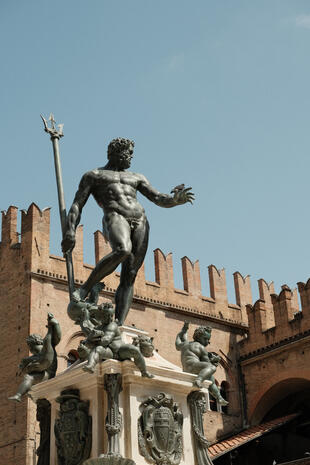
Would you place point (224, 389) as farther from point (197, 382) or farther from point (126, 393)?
point (126, 393)

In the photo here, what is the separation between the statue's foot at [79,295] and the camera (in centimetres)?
663

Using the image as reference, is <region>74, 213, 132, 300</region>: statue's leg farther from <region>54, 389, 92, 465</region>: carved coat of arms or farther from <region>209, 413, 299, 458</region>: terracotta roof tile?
<region>209, 413, 299, 458</region>: terracotta roof tile

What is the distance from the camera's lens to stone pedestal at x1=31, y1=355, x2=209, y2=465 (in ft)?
19.6

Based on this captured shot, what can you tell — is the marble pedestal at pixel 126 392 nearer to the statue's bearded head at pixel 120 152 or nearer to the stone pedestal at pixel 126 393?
the stone pedestal at pixel 126 393

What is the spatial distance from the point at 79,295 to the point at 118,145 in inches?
60.3

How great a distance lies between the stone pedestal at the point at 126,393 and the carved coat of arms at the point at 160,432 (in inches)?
1.9

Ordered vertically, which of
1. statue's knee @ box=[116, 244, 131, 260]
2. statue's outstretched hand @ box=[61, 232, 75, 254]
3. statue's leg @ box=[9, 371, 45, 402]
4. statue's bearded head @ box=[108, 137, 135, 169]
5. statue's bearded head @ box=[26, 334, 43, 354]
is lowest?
statue's leg @ box=[9, 371, 45, 402]

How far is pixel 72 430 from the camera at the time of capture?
6.12m

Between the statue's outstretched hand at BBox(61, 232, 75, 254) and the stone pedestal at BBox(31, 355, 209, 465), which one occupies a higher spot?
the statue's outstretched hand at BBox(61, 232, 75, 254)

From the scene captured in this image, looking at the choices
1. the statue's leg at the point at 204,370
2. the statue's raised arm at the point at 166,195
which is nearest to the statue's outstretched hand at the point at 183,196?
the statue's raised arm at the point at 166,195

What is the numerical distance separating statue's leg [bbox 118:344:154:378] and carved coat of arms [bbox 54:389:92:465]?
469 mm

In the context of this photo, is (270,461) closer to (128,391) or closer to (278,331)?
(278,331)

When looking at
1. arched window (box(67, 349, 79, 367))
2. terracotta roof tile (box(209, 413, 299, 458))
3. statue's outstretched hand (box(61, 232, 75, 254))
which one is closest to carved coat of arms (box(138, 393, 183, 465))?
statue's outstretched hand (box(61, 232, 75, 254))

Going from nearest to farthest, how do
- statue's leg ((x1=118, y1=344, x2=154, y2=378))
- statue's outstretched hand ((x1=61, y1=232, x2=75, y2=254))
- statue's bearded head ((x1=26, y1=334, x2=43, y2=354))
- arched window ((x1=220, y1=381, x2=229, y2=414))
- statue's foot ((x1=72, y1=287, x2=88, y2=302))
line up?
statue's leg ((x1=118, y1=344, x2=154, y2=378))
statue's foot ((x1=72, y1=287, x2=88, y2=302))
statue's bearded head ((x1=26, y1=334, x2=43, y2=354))
statue's outstretched hand ((x1=61, y1=232, x2=75, y2=254))
arched window ((x1=220, y1=381, x2=229, y2=414))
